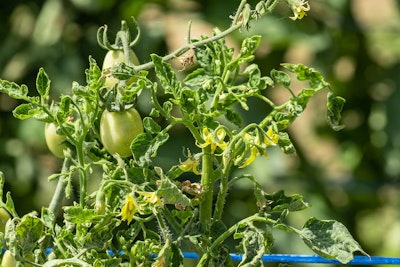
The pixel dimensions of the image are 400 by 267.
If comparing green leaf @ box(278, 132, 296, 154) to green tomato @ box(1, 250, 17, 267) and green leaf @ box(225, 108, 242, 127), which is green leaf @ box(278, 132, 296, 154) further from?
green tomato @ box(1, 250, 17, 267)

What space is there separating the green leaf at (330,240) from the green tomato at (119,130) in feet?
0.48

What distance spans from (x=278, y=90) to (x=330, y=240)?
1.67m

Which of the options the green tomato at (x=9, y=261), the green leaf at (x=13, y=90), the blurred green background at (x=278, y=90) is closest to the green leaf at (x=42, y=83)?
the green leaf at (x=13, y=90)

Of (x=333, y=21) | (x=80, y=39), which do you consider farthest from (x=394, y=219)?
(x=80, y=39)

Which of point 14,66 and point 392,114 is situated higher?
point 14,66

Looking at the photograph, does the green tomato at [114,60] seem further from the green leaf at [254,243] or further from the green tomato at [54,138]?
the green leaf at [254,243]

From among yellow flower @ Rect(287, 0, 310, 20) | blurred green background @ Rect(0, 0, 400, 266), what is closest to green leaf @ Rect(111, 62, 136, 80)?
yellow flower @ Rect(287, 0, 310, 20)

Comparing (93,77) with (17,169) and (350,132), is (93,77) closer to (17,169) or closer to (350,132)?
(17,169)

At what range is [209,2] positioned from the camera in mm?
2090

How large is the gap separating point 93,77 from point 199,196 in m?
0.11

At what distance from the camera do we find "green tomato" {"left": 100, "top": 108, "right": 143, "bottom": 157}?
0.69 meters

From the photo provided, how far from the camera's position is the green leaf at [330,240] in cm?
62

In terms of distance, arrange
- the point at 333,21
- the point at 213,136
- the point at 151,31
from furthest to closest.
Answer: the point at 333,21 → the point at 151,31 → the point at 213,136

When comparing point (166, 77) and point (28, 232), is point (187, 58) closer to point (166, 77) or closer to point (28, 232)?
point (166, 77)
